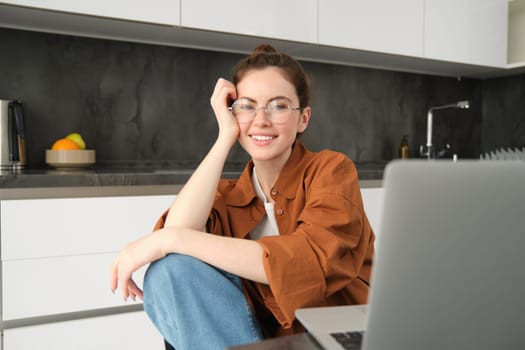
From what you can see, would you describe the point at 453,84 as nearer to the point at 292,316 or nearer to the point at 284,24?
the point at 284,24

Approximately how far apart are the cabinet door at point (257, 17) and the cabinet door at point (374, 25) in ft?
0.28

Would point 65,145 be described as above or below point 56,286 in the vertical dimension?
above

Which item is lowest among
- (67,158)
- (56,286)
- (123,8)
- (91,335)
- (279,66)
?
(91,335)

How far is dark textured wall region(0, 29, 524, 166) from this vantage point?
77.0 inches

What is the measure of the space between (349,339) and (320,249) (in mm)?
306

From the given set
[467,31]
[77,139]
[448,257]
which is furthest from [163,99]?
[448,257]

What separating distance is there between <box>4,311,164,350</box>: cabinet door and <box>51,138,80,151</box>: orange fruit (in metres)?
0.68

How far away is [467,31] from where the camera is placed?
2529 mm

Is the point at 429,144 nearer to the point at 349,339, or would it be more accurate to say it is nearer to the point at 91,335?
the point at 91,335

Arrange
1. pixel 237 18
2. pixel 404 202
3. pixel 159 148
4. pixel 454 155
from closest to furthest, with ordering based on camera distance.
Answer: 1. pixel 404 202
2. pixel 237 18
3. pixel 159 148
4. pixel 454 155

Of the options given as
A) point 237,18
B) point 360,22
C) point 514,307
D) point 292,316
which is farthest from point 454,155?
point 514,307

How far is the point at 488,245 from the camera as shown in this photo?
0.40 metres

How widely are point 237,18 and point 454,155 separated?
1.72 metres

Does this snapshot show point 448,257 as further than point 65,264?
No
